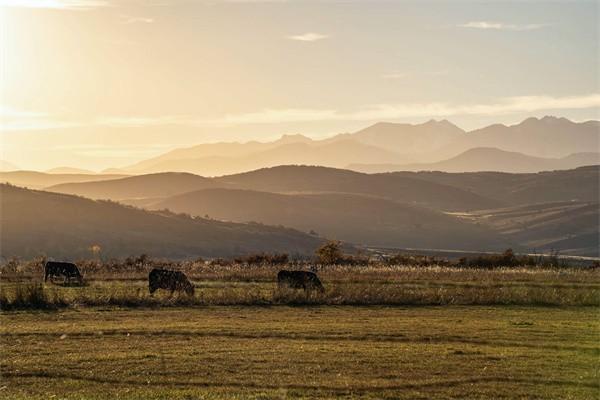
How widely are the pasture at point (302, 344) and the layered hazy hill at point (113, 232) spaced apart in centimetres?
7129

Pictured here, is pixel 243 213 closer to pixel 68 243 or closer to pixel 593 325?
pixel 68 243

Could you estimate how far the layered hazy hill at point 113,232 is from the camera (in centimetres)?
10750

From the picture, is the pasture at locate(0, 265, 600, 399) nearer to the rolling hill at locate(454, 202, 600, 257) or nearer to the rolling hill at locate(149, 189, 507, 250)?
the rolling hill at locate(454, 202, 600, 257)

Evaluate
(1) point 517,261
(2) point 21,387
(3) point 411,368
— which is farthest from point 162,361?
(1) point 517,261

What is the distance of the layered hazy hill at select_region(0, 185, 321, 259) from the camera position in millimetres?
107500

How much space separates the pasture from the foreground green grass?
1.6 inches

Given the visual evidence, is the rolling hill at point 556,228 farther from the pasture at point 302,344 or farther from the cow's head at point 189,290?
the cow's head at point 189,290

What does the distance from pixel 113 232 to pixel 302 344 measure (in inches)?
4020

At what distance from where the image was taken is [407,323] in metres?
26.4

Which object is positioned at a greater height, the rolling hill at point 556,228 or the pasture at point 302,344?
the rolling hill at point 556,228

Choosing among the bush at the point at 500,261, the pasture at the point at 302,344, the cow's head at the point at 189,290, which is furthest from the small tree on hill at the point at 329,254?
the cow's head at the point at 189,290

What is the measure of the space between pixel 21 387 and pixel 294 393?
5.86 meters

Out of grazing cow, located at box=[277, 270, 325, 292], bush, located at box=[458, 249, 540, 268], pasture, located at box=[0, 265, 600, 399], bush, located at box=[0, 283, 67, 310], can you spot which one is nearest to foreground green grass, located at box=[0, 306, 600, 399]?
pasture, located at box=[0, 265, 600, 399]

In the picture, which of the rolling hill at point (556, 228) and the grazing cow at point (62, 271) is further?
the rolling hill at point (556, 228)
